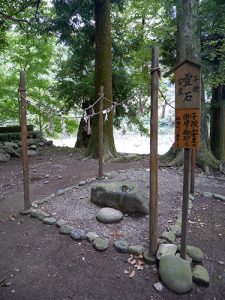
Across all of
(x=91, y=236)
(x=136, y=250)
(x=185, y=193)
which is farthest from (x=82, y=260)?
(x=185, y=193)

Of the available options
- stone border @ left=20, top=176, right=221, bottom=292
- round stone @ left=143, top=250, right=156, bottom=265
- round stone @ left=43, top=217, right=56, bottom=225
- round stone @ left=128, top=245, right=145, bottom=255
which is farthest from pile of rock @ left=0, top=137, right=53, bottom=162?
round stone @ left=143, top=250, right=156, bottom=265

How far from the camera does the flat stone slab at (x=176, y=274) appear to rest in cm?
288

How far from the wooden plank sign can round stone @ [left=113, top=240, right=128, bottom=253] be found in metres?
1.49

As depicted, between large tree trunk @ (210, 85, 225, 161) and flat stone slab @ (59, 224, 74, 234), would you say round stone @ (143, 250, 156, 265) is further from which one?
large tree trunk @ (210, 85, 225, 161)

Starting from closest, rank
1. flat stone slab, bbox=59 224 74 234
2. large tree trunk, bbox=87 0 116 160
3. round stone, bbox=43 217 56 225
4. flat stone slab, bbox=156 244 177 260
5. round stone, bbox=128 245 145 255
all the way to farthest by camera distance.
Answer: flat stone slab, bbox=156 244 177 260
round stone, bbox=128 245 145 255
flat stone slab, bbox=59 224 74 234
round stone, bbox=43 217 56 225
large tree trunk, bbox=87 0 116 160

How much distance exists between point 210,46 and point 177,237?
7153 millimetres

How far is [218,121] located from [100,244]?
788 centimetres

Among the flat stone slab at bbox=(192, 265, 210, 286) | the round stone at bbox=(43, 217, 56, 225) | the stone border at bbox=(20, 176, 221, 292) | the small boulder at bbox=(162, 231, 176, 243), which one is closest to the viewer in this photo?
the flat stone slab at bbox=(192, 265, 210, 286)

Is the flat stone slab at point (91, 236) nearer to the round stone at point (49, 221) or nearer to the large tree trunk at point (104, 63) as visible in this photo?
the round stone at point (49, 221)

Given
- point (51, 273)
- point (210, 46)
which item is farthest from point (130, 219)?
point (210, 46)

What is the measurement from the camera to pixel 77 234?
3.78 meters

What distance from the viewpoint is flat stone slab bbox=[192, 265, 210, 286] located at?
2982mm

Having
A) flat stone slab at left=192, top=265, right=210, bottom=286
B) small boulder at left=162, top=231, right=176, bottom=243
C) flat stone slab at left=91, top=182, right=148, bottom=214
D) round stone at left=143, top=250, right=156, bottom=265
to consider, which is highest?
flat stone slab at left=91, top=182, right=148, bottom=214

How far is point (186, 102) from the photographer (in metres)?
3.07
